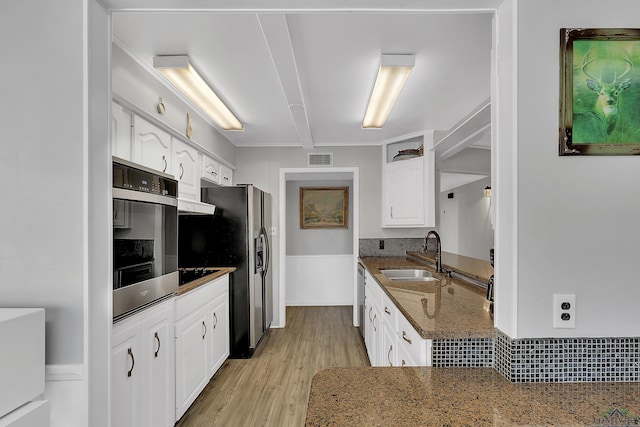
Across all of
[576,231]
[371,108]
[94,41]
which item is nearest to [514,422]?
[576,231]

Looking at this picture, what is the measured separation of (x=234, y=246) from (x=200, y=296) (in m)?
0.95

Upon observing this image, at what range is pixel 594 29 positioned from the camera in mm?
1093

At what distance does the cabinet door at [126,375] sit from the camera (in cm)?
153

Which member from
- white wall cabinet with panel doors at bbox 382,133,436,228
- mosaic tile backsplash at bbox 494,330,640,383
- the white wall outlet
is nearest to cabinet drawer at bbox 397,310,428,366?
mosaic tile backsplash at bbox 494,330,640,383

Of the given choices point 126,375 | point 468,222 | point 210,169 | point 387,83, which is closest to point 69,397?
point 126,375

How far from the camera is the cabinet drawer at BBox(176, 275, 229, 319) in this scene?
2238 millimetres

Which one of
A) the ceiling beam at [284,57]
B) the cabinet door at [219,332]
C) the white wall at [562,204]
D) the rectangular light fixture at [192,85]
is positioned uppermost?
the rectangular light fixture at [192,85]

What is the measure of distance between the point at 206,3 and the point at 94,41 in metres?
0.39

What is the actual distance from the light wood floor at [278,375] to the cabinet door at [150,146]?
1.78 meters

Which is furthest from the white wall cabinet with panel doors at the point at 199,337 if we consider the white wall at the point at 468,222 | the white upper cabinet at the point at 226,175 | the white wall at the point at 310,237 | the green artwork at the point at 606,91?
the white wall at the point at 468,222

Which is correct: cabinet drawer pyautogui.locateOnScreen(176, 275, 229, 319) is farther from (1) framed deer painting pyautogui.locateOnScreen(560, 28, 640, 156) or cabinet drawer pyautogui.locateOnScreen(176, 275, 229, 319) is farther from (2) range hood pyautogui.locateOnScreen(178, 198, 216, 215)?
(1) framed deer painting pyautogui.locateOnScreen(560, 28, 640, 156)

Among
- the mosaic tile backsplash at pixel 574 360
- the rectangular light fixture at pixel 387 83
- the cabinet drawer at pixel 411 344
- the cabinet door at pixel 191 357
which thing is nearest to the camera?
the mosaic tile backsplash at pixel 574 360

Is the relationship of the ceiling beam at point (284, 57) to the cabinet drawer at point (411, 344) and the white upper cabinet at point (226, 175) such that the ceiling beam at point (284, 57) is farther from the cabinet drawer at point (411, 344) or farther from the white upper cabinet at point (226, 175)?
the cabinet drawer at point (411, 344)

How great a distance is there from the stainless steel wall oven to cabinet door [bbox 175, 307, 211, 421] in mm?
421
